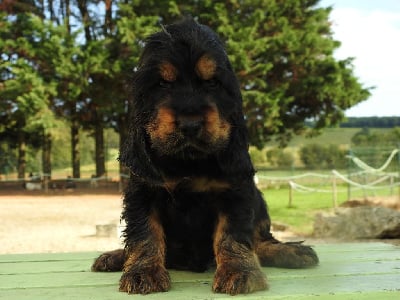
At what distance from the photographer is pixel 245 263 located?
276 centimetres

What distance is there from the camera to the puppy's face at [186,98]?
249cm

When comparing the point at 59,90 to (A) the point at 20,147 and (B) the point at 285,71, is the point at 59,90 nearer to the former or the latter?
(A) the point at 20,147

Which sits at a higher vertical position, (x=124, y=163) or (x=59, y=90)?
(x=59, y=90)

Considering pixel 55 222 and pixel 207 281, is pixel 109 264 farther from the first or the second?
pixel 55 222

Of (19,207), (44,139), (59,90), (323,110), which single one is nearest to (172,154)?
(19,207)

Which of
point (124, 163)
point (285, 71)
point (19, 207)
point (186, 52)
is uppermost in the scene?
point (285, 71)

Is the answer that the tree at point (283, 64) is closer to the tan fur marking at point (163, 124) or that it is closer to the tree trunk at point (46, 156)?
the tree trunk at point (46, 156)

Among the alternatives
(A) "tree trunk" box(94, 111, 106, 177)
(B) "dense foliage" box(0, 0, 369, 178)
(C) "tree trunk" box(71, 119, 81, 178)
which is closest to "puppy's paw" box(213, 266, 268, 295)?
(B) "dense foliage" box(0, 0, 369, 178)

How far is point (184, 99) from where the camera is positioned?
2.55 meters

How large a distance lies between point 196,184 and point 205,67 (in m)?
0.63

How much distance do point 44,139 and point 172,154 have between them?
32855 mm

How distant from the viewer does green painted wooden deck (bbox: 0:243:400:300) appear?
8.24 ft

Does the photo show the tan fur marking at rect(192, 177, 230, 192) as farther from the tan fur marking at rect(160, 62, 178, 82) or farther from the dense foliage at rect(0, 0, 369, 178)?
the dense foliage at rect(0, 0, 369, 178)

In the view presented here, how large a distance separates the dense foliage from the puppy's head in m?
23.3
